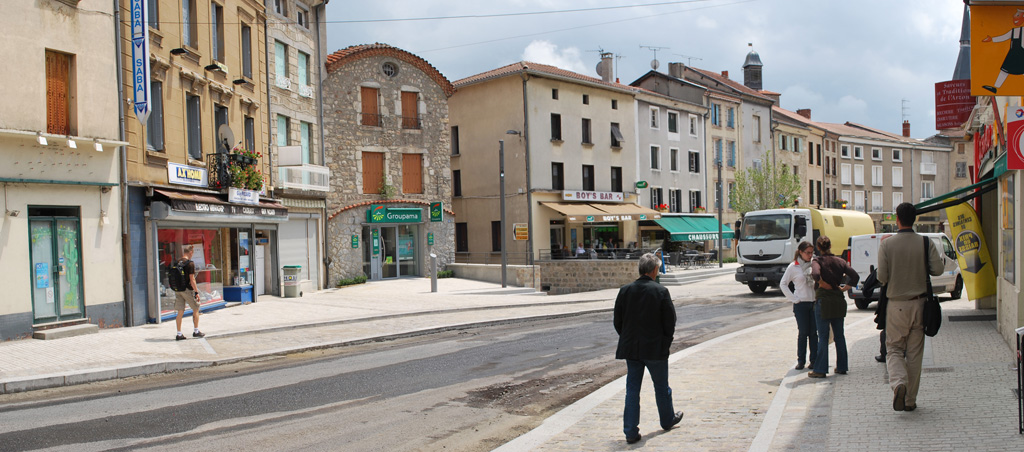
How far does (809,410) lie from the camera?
22.6 feet

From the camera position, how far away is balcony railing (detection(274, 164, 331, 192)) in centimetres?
2305

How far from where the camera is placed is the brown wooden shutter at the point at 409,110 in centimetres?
3010

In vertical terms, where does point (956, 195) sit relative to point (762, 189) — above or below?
below

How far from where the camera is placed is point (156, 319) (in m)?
16.0

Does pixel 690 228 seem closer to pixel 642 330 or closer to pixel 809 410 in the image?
pixel 809 410

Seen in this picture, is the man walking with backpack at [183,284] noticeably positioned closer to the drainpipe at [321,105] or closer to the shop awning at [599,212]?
the drainpipe at [321,105]

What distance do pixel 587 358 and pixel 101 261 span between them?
10.1 meters

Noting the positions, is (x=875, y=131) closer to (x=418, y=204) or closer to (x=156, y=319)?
(x=418, y=204)

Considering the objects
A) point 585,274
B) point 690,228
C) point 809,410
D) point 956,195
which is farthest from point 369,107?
point 809,410

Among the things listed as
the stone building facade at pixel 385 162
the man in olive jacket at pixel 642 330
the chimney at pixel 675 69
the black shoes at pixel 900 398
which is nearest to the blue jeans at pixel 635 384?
the man in olive jacket at pixel 642 330

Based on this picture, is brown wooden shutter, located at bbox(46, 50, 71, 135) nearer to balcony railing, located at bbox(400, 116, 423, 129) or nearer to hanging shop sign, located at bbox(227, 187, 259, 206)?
hanging shop sign, located at bbox(227, 187, 259, 206)

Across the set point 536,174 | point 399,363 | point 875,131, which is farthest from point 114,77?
point 875,131

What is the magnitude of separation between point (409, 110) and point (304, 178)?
7.58 meters

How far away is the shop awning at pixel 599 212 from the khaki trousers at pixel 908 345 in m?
29.3
